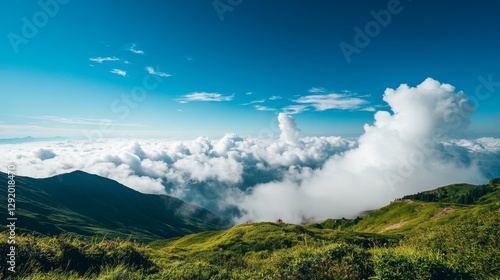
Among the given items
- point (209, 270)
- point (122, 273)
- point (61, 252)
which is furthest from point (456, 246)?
point (61, 252)

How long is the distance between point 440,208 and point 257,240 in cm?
19065

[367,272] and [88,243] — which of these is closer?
[367,272]

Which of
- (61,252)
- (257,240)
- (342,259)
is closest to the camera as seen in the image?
Result: (342,259)

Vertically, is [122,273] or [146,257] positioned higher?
[122,273]

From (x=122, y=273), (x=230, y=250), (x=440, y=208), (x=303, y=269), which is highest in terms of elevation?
(x=440, y=208)

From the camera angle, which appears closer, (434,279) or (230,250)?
(434,279)

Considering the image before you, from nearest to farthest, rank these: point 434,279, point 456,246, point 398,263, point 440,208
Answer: point 434,279
point 398,263
point 456,246
point 440,208

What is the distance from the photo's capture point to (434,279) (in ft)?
37.0

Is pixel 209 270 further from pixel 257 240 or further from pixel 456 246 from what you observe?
pixel 257 240

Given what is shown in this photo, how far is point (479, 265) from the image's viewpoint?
1286cm

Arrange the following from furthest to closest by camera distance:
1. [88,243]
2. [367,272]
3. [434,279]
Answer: [88,243] → [367,272] → [434,279]

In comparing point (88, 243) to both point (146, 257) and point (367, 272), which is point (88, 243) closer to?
point (146, 257)

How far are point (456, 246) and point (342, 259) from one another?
848 cm

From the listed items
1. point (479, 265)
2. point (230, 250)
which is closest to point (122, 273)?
point (479, 265)
